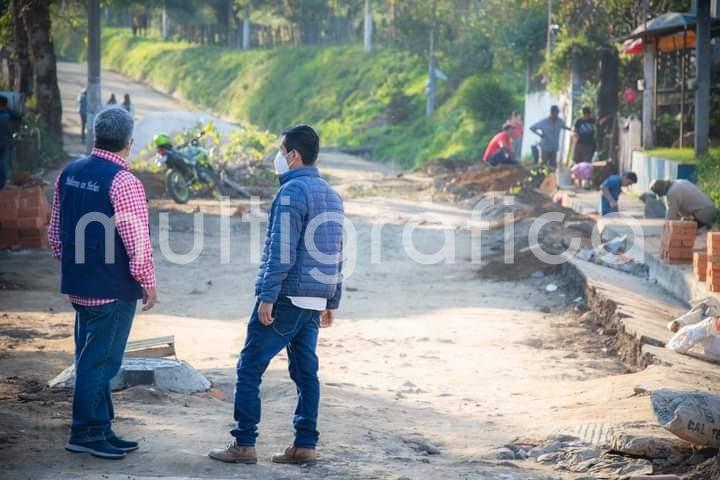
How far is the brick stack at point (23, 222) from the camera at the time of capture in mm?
15242

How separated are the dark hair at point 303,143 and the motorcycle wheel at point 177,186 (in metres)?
15.2

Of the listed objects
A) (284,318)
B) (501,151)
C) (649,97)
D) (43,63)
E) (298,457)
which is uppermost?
(43,63)

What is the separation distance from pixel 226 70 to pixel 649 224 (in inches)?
1745

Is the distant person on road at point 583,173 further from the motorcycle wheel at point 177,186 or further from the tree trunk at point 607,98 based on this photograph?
the motorcycle wheel at point 177,186

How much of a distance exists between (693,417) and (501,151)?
21.0 metres

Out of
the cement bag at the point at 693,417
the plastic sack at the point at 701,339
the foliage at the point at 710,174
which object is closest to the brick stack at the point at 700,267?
the plastic sack at the point at 701,339

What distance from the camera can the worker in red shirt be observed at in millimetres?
27016

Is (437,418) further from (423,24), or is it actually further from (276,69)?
(276,69)

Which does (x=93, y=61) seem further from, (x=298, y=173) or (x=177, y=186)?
(x=298, y=173)

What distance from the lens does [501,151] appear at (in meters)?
27.1

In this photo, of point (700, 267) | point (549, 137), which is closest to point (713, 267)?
point (700, 267)

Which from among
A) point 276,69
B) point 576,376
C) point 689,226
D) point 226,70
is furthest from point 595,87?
point 226,70

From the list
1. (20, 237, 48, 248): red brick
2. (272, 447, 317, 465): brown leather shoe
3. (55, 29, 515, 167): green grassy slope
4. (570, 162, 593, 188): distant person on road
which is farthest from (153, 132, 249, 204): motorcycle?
(272, 447, 317, 465): brown leather shoe

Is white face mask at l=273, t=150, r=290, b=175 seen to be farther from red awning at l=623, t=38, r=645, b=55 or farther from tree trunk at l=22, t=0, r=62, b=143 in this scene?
tree trunk at l=22, t=0, r=62, b=143
